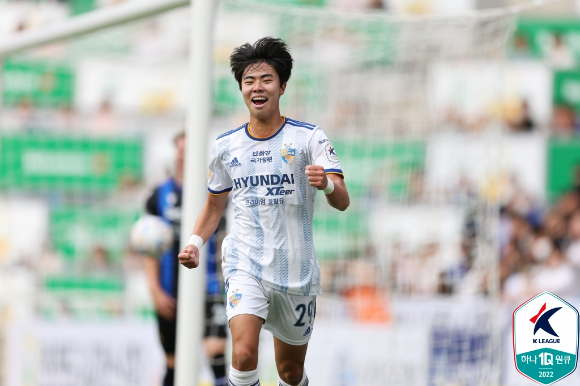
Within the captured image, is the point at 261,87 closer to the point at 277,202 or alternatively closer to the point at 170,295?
the point at 277,202

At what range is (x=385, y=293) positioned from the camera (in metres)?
8.55

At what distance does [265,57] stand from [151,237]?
303 cm

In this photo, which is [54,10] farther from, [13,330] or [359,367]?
[359,367]

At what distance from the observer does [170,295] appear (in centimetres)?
733

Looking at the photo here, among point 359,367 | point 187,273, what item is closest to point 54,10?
point 359,367

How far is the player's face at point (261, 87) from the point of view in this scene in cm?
403

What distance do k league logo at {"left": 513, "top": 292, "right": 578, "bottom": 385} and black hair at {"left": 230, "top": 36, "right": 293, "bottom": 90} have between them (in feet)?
6.58

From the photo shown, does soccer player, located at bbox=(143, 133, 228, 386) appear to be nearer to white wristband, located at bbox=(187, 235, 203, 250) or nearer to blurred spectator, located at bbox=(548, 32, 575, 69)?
white wristband, located at bbox=(187, 235, 203, 250)

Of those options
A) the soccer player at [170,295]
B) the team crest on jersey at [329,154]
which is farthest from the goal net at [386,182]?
the team crest on jersey at [329,154]

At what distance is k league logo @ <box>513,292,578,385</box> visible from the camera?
4.80 meters

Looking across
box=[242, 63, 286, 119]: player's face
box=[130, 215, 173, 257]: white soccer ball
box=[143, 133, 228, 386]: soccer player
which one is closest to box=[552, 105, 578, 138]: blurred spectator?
box=[143, 133, 228, 386]: soccer player

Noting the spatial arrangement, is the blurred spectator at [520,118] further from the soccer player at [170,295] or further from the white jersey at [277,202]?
the white jersey at [277,202]

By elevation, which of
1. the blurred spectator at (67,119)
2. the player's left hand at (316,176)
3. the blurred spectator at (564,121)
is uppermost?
the blurred spectator at (564,121)

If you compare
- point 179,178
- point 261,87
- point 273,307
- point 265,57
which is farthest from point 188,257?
point 179,178
